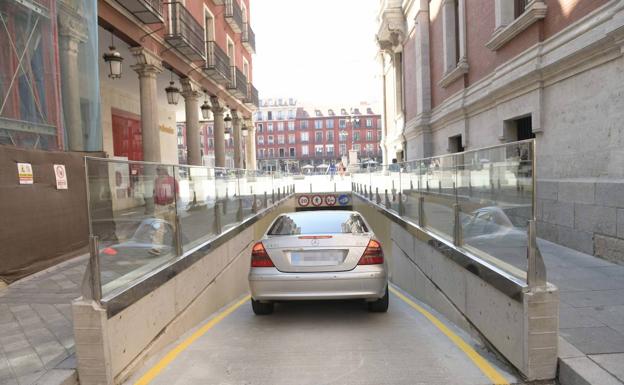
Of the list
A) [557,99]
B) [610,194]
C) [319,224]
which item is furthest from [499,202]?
[557,99]

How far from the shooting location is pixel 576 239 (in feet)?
24.8

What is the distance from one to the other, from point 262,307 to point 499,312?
2997mm

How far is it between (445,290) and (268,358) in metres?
2.87

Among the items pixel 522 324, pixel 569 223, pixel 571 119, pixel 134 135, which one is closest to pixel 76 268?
pixel 522 324

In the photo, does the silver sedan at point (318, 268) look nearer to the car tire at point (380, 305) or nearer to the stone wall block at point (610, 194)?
the car tire at point (380, 305)

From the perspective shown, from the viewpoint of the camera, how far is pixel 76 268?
7.55 m

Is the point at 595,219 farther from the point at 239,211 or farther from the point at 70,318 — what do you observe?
the point at 70,318

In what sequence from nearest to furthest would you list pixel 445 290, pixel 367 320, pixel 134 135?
pixel 367 320, pixel 445 290, pixel 134 135

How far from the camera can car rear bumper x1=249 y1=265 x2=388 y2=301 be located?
5203 mm

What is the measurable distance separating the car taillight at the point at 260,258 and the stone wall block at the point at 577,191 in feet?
17.5

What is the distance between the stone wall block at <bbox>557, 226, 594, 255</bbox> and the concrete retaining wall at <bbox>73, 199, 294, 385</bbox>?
241 inches

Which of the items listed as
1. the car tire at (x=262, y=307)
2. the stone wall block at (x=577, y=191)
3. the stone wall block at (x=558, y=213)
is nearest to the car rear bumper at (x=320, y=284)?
the car tire at (x=262, y=307)

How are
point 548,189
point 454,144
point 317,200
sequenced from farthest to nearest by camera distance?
point 317,200 < point 454,144 < point 548,189

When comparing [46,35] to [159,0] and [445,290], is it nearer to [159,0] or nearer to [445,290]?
[159,0]
